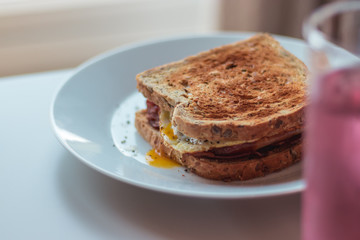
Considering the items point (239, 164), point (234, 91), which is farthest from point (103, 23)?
point (239, 164)

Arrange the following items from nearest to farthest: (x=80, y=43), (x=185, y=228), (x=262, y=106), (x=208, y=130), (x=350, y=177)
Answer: (x=350, y=177) → (x=185, y=228) → (x=208, y=130) → (x=262, y=106) → (x=80, y=43)

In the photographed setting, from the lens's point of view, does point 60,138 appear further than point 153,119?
No

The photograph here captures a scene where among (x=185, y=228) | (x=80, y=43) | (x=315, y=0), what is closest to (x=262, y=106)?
(x=185, y=228)

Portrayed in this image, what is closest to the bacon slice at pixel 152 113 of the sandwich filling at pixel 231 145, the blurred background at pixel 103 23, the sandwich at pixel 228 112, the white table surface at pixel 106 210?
the sandwich at pixel 228 112

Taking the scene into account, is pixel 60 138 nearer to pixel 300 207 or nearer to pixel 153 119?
pixel 153 119

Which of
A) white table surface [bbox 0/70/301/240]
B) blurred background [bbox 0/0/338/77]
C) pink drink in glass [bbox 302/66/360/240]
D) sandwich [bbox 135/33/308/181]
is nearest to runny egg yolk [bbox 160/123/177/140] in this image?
sandwich [bbox 135/33/308/181]

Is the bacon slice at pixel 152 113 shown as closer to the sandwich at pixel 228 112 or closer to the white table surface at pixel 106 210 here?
the sandwich at pixel 228 112

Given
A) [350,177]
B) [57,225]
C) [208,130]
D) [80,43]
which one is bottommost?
[80,43]

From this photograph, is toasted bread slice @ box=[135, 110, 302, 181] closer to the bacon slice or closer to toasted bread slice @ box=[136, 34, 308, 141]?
toasted bread slice @ box=[136, 34, 308, 141]
